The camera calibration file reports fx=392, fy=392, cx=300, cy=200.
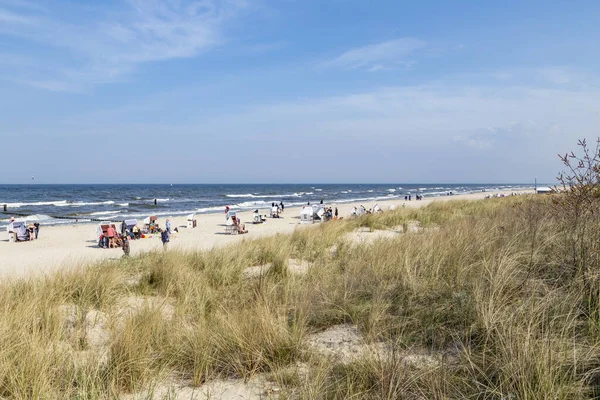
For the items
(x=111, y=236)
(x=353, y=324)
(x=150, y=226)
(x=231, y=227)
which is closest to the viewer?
(x=353, y=324)

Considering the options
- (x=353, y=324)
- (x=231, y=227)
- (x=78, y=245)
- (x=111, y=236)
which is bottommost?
(x=78, y=245)

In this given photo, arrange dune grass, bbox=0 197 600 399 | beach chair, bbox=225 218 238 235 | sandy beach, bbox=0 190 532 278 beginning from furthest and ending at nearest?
beach chair, bbox=225 218 238 235
sandy beach, bbox=0 190 532 278
dune grass, bbox=0 197 600 399

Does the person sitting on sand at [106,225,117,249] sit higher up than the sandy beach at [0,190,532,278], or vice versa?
the person sitting on sand at [106,225,117,249]

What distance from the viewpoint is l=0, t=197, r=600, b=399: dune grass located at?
2336 millimetres

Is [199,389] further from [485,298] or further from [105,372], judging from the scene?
[485,298]

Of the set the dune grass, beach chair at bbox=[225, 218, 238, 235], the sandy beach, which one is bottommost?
the sandy beach

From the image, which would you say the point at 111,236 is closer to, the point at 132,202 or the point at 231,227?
the point at 231,227

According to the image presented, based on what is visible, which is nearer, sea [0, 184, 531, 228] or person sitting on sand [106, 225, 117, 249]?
person sitting on sand [106, 225, 117, 249]

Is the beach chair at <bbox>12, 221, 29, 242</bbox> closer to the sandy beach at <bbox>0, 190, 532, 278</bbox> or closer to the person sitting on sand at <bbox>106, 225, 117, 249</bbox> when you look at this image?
the sandy beach at <bbox>0, 190, 532, 278</bbox>

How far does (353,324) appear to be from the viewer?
11.5 ft

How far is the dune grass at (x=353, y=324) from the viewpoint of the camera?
92.0 inches

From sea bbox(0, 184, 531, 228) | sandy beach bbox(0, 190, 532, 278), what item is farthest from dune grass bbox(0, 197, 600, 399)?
sea bbox(0, 184, 531, 228)

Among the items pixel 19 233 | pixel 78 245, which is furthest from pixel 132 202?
pixel 78 245

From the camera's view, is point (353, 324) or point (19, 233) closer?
point (353, 324)
